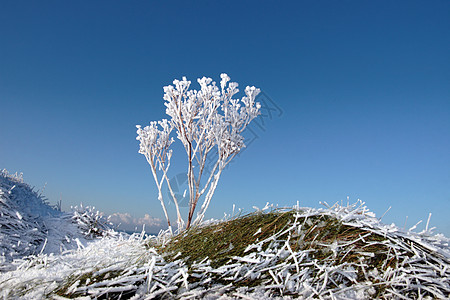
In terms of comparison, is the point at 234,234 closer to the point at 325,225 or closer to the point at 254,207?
the point at 254,207

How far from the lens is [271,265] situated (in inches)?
75.7

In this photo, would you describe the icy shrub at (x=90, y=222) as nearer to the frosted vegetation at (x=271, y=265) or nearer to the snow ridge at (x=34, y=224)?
the snow ridge at (x=34, y=224)

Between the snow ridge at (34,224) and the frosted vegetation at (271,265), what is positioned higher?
the snow ridge at (34,224)

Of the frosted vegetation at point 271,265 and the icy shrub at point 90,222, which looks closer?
the frosted vegetation at point 271,265

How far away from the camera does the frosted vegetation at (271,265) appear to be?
1709 millimetres

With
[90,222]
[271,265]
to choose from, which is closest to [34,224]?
[90,222]

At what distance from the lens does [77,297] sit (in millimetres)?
1645

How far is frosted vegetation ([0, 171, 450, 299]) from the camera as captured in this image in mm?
1709

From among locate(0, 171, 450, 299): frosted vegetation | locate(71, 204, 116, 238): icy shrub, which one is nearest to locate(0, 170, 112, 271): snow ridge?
locate(71, 204, 116, 238): icy shrub

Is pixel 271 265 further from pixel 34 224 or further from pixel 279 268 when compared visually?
pixel 34 224

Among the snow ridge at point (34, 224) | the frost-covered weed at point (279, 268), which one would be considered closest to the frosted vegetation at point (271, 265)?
the frost-covered weed at point (279, 268)

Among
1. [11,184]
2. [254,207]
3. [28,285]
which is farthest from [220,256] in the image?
[11,184]

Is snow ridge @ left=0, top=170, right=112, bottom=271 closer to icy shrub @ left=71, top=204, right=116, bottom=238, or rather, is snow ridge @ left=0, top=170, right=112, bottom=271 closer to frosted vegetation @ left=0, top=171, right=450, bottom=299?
icy shrub @ left=71, top=204, right=116, bottom=238

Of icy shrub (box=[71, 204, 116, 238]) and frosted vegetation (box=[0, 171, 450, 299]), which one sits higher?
icy shrub (box=[71, 204, 116, 238])
